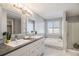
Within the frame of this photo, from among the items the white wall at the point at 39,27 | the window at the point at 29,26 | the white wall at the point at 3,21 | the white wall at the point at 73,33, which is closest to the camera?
the white wall at the point at 3,21

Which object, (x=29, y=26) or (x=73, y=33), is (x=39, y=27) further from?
(x=73, y=33)

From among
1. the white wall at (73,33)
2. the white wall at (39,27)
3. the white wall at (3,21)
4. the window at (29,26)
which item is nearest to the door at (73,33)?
the white wall at (73,33)

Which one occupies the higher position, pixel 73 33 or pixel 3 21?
pixel 3 21

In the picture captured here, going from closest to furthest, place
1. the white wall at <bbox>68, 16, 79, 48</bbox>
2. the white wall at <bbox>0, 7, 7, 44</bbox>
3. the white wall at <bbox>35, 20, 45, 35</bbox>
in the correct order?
1. the white wall at <bbox>0, 7, 7, 44</bbox>
2. the white wall at <bbox>35, 20, 45, 35</bbox>
3. the white wall at <bbox>68, 16, 79, 48</bbox>

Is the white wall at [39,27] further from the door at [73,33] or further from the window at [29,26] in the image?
the door at [73,33]

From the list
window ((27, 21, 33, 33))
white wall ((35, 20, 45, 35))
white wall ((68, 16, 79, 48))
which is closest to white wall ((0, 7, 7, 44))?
window ((27, 21, 33, 33))

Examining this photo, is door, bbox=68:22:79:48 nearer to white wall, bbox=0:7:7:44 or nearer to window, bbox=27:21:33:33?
window, bbox=27:21:33:33

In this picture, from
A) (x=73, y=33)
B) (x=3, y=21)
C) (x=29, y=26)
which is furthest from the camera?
(x=73, y=33)

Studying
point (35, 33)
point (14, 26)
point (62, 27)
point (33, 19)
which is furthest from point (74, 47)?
point (14, 26)

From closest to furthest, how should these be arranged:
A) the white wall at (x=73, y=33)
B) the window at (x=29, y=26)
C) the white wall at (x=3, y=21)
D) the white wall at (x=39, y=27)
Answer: the white wall at (x=3, y=21) → the window at (x=29, y=26) → the white wall at (x=39, y=27) → the white wall at (x=73, y=33)

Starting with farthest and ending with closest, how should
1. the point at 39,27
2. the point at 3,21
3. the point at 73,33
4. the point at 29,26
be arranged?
the point at 73,33
the point at 39,27
the point at 29,26
the point at 3,21

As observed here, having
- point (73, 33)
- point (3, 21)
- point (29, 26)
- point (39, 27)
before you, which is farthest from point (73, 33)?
point (3, 21)

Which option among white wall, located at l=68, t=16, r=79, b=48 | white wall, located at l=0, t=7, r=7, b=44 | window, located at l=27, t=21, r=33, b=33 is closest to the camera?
white wall, located at l=0, t=7, r=7, b=44

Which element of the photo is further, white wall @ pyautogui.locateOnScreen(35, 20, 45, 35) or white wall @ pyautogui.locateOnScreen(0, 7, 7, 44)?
white wall @ pyautogui.locateOnScreen(35, 20, 45, 35)
